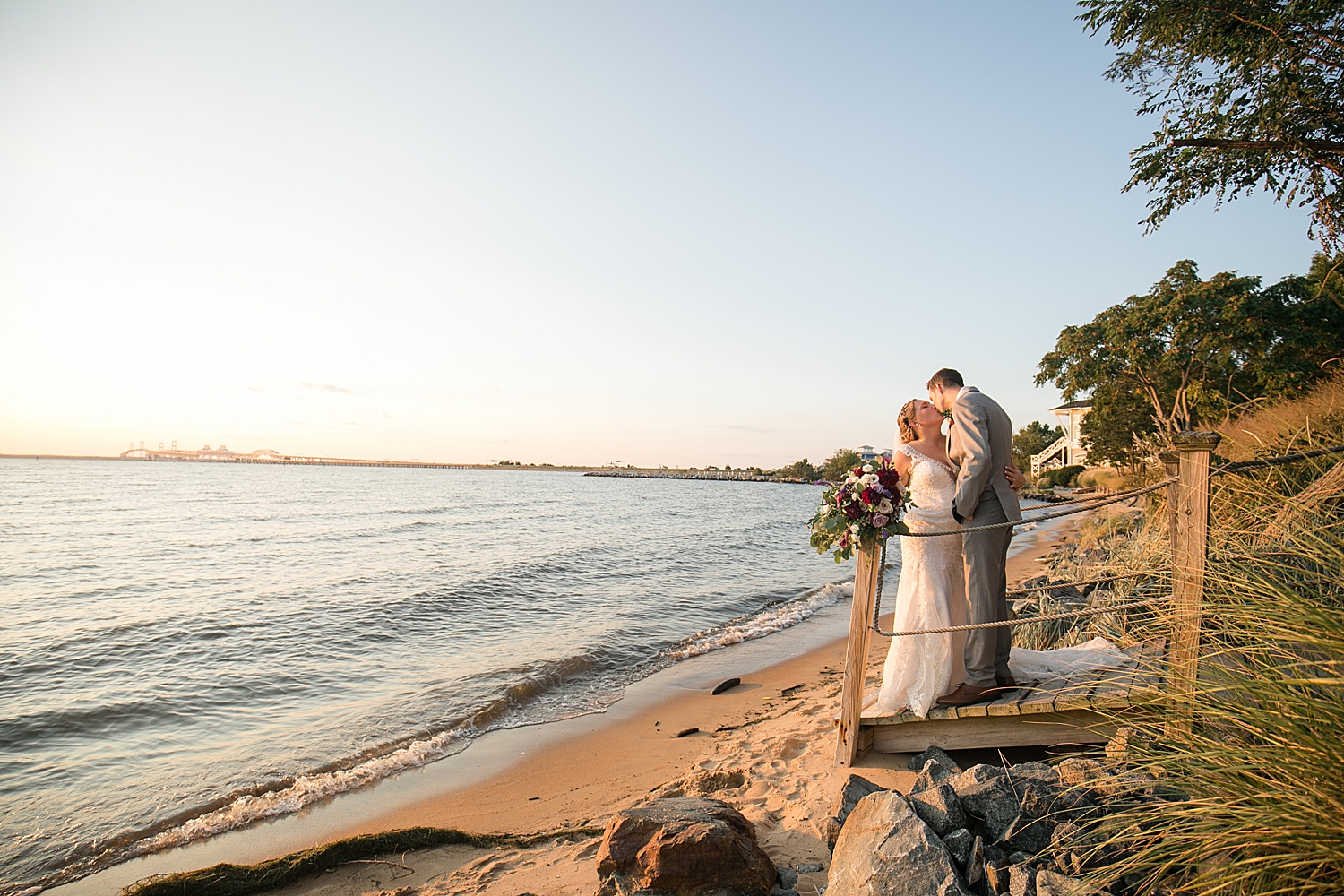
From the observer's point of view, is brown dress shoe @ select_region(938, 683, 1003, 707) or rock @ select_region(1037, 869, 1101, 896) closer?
rock @ select_region(1037, 869, 1101, 896)

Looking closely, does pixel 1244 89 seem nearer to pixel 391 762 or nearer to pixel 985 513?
pixel 985 513

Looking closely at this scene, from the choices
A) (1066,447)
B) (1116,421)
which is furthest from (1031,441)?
(1116,421)

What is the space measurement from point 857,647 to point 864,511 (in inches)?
41.9

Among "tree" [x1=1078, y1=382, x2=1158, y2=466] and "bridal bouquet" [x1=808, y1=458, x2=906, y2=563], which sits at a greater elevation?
"tree" [x1=1078, y1=382, x2=1158, y2=466]

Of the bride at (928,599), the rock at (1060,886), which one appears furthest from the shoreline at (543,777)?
the rock at (1060,886)

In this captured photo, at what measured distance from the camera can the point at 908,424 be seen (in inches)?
234

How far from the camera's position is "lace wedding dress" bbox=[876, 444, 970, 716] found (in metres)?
5.34

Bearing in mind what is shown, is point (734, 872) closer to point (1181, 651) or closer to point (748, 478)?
point (1181, 651)

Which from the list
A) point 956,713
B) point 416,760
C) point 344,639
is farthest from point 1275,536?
point 344,639

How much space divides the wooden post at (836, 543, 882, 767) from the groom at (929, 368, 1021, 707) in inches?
26.4

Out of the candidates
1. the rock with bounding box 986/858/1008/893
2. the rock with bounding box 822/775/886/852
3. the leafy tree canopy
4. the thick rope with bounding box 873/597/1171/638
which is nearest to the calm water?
the rock with bounding box 822/775/886/852

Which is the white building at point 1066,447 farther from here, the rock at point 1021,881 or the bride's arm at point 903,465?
the rock at point 1021,881

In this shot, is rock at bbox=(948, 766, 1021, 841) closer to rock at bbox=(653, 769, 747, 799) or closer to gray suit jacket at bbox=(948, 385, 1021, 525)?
gray suit jacket at bbox=(948, 385, 1021, 525)

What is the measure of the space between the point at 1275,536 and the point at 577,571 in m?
18.0
